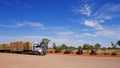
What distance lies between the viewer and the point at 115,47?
105 meters

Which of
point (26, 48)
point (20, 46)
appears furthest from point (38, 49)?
point (20, 46)

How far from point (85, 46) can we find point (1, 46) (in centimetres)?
4799

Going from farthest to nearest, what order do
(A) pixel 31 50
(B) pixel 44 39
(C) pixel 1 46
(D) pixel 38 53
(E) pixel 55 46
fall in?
(B) pixel 44 39, (E) pixel 55 46, (C) pixel 1 46, (A) pixel 31 50, (D) pixel 38 53

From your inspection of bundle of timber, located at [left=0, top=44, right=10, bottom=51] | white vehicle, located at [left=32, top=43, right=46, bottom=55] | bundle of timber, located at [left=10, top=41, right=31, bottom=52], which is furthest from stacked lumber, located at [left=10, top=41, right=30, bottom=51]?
bundle of timber, located at [left=0, top=44, right=10, bottom=51]

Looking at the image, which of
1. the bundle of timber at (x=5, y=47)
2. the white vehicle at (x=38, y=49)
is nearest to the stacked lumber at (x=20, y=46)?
the white vehicle at (x=38, y=49)

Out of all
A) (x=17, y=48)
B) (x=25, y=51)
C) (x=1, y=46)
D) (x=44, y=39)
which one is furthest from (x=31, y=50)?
(x=44, y=39)

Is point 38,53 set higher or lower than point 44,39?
lower

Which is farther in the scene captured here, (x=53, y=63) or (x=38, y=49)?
(x=38, y=49)

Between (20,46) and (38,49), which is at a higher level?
(20,46)

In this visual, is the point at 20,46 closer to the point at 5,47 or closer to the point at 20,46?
the point at 20,46

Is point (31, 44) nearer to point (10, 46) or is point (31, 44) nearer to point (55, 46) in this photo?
point (10, 46)

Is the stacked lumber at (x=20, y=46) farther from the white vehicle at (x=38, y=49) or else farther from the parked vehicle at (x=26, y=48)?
the white vehicle at (x=38, y=49)

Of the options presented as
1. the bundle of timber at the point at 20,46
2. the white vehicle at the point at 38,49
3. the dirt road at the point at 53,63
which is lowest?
the dirt road at the point at 53,63

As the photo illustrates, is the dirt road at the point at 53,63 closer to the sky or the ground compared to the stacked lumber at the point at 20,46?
closer to the ground
